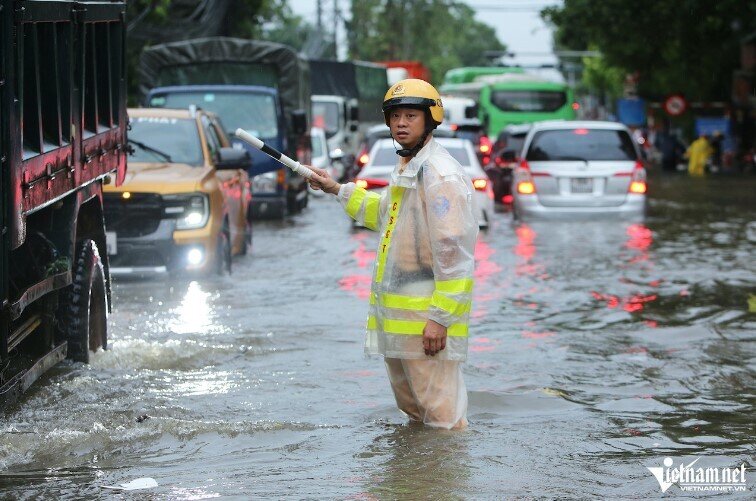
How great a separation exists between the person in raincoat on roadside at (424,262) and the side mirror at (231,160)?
7112 mm

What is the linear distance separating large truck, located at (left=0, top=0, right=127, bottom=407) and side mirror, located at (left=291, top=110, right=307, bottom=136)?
11445 mm

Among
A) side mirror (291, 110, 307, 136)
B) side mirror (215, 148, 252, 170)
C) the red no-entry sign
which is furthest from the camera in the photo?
the red no-entry sign

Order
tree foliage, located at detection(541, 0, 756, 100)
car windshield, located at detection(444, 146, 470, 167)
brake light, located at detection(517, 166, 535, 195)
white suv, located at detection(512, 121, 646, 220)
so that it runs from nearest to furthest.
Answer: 1. car windshield, located at detection(444, 146, 470, 167)
2. white suv, located at detection(512, 121, 646, 220)
3. brake light, located at detection(517, 166, 535, 195)
4. tree foliage, located at detection(541, 0, 756, 100)

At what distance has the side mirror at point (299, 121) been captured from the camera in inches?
868

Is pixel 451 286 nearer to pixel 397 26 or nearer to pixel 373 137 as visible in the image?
pixel 373 137

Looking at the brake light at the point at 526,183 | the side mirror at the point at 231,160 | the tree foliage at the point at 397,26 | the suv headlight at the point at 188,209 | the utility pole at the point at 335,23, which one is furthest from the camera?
the tree foliage at the point at 397,26

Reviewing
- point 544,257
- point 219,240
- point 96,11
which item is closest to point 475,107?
point 544,257

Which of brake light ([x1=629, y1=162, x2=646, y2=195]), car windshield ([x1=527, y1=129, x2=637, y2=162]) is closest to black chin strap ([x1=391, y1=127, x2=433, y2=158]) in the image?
car windshield ([x1=527, y1=129, x2=637, y2=162])

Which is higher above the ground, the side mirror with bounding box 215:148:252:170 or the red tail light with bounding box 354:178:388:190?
the side mirror with bounding box 215:148:252:170

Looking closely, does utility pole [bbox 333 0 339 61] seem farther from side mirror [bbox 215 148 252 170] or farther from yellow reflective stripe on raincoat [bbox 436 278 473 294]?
yellow reflective stripe on raincoat [bbox 436 278 473 294]

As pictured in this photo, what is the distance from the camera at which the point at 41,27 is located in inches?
291

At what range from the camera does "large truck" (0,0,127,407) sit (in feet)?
21.0

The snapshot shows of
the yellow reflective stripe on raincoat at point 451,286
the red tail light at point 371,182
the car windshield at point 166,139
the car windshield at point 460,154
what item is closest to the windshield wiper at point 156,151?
the car windshield at point 166,139

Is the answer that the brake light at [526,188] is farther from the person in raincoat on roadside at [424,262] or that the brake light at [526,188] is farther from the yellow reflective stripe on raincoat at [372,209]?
the person in raincoat on roadside at [424,262]
